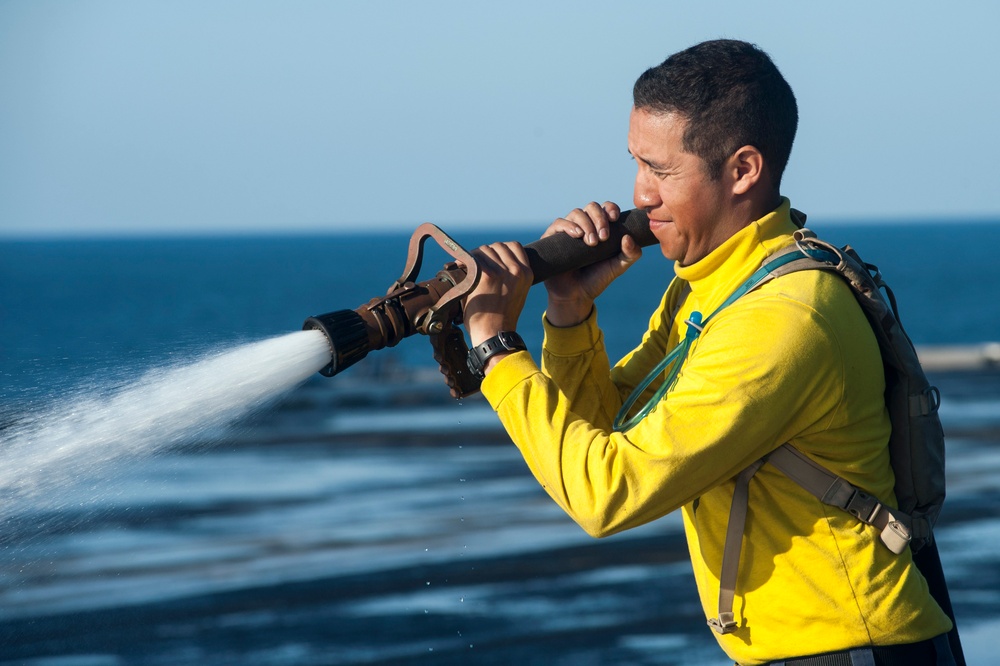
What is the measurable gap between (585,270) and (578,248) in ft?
0.67

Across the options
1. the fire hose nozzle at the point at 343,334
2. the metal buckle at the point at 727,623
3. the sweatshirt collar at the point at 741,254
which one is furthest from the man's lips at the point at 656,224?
the metal buckle at the point at 727,623

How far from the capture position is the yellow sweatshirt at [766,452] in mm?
2545

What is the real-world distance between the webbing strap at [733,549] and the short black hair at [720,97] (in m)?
0.72

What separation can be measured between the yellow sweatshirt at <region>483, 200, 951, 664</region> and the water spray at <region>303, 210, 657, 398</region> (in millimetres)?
261

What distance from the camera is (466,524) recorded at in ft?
32.9

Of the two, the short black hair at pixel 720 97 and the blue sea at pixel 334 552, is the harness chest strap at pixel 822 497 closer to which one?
the short black hair at pixel 720 97

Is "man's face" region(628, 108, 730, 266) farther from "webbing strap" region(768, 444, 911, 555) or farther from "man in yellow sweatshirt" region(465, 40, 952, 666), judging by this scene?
"webbing strap" region(768, 444, 911, 555)

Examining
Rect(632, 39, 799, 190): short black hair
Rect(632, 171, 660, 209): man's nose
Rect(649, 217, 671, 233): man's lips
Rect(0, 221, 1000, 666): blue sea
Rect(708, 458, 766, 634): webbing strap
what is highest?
Rect(632, 39, 799, 190): short black hair

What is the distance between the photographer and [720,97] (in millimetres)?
2754

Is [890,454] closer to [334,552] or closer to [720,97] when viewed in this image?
[720,97]

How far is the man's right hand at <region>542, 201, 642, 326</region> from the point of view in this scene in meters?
3.32

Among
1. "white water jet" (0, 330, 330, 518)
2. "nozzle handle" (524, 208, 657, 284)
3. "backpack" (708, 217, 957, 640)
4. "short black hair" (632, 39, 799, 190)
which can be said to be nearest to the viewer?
"backpack" (708, 217, 957, 640)

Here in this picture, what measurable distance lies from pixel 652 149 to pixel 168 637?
5.36 m

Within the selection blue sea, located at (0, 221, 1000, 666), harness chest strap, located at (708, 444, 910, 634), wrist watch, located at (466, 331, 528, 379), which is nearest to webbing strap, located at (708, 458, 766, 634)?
harness chest strap, located at (708, 444, 910, 634)
